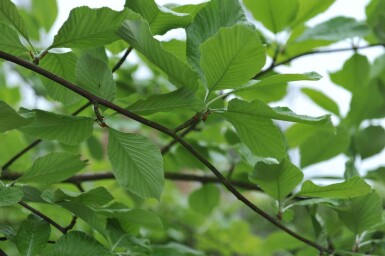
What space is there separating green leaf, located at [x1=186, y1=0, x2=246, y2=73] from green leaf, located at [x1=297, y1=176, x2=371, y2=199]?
162 mm

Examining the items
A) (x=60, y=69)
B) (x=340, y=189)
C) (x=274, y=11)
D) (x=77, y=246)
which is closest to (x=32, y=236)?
(x=77, y=246)

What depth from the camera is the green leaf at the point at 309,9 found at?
0.71 meters

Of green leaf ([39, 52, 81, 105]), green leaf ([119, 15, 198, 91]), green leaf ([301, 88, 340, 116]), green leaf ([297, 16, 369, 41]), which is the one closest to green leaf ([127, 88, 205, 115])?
green leaf ([119, 15, 198, 91])

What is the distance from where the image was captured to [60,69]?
1.64 ft

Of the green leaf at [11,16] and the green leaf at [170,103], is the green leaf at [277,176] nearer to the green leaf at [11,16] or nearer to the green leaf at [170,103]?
the green leaf at [170,103]

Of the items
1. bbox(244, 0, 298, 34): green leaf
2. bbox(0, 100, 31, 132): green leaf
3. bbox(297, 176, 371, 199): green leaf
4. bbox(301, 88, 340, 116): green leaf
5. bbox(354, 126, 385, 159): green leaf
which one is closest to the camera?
bbox(0, 100, 31, 132): green leaf

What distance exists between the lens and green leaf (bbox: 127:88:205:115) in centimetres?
41

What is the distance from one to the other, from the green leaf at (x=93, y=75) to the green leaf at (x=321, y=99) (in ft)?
1.70

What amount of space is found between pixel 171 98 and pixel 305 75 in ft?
0.36

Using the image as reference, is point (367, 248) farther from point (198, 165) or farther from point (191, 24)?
point (191, 24)

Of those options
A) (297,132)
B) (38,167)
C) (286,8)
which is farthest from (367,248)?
(38,167)

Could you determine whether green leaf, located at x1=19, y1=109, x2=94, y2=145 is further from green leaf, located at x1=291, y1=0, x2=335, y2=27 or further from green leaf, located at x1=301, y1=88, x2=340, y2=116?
green leaf, located at x1=301, y1=88, x2=340, y2=116

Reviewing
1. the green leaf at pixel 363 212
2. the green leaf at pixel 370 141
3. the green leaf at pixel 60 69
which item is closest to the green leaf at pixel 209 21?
the green leaf at pixel 60 69

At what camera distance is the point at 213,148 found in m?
0.82
